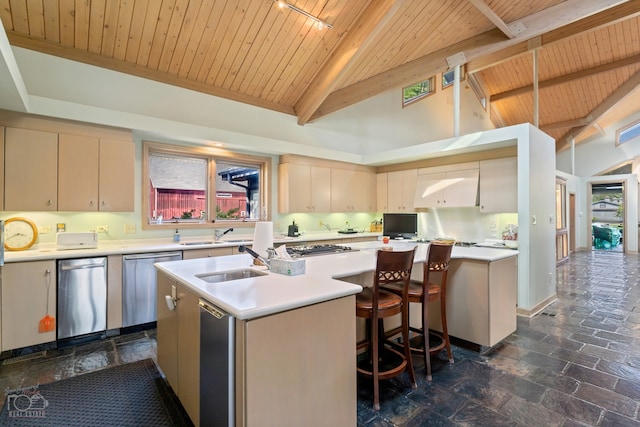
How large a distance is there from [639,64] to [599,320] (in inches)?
233

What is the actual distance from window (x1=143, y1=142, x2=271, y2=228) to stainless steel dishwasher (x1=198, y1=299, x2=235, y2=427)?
3064 millimetres

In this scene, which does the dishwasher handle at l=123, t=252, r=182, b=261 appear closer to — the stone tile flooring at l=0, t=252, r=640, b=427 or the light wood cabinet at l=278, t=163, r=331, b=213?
the stone tile flooring at l=0, t=252, r=640, b=427

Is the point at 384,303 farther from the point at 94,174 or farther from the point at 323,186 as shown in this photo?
the point at 323,186

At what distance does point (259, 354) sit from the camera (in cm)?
129

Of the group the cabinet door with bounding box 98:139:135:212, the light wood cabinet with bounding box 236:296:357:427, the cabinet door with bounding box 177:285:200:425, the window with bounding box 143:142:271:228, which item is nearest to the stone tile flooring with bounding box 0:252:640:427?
the light wood cabinet with bounding box 236:296:357:427

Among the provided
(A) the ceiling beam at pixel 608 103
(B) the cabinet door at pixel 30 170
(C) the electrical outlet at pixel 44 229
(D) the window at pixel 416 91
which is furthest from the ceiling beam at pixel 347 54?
(A) the ceiling beam at pixel 608 103

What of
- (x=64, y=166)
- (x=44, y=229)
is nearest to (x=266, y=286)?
(x=64, y=166)

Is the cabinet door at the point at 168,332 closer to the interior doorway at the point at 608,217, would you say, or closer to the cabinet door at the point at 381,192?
the cabinet door at the point at 381,192

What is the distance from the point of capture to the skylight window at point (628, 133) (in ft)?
28.4

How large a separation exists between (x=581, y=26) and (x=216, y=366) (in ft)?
22.1

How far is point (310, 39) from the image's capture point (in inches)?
166

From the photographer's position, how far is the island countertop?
134 centimetres

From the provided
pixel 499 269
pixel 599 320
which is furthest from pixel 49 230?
pixel 599 320

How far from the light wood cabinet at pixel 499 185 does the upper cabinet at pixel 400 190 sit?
4.29ft
